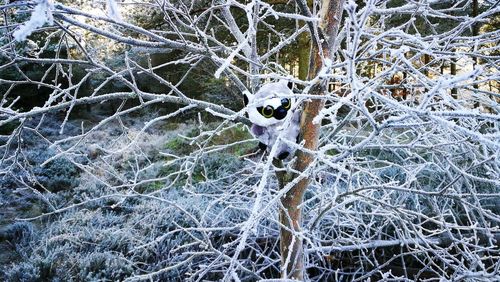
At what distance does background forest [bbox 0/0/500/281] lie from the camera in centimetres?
113

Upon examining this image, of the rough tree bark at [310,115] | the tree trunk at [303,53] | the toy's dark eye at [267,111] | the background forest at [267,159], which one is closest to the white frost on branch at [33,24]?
the background forest at [267,159]

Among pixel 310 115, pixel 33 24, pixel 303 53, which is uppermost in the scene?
pixel 33 24

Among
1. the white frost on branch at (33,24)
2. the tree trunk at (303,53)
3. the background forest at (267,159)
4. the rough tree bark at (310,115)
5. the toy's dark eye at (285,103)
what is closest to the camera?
the white frost on branch at (33,24)

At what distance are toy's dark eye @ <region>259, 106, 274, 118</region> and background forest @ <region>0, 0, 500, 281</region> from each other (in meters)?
0.15

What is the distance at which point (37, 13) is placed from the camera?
0.45 m

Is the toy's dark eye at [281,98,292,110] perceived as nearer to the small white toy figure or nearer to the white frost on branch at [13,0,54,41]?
the small white toy figure

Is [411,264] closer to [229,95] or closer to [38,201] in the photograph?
[38,201]

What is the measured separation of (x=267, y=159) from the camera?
1.32 m

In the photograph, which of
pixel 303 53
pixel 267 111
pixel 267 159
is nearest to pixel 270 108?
pixel 267 111

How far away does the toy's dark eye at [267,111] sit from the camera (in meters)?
1.54

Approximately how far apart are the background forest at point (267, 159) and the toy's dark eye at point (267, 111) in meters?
0.15

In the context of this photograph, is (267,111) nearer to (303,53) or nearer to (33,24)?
(33,24)

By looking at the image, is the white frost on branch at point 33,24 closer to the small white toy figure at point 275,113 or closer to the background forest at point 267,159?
the background forest at point 267,159

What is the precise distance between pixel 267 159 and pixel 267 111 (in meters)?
0.30
